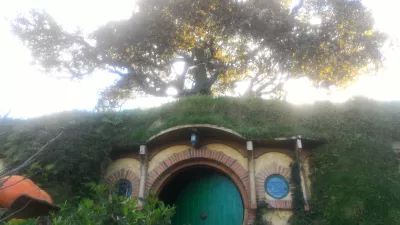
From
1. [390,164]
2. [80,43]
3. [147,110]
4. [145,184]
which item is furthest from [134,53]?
[390,164]

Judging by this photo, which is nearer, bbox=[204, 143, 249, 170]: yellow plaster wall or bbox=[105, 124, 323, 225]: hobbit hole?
bbox=[105, 124, 323, 225]: hobbit hole

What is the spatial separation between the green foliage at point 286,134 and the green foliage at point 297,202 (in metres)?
0.20

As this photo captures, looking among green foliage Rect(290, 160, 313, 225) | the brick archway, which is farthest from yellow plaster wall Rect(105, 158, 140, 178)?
green foliage Rect(290, 160, 313, 225)

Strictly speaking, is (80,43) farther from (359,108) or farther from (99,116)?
(359,108)

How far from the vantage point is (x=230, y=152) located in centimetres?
852

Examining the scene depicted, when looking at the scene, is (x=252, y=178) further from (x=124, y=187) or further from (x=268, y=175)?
(x=124, y=187)

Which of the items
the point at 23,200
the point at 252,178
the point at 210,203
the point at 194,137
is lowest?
the point at 23,200

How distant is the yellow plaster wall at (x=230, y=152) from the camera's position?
8.33 m

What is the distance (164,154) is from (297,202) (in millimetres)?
3472

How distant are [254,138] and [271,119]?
2.94 ft

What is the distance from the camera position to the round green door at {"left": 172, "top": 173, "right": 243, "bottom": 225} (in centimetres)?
832

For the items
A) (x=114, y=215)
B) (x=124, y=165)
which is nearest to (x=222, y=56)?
(x=124, y=165)

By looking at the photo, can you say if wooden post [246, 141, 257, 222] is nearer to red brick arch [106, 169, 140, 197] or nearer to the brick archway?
the brick archway

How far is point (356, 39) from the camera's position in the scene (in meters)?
13.3
